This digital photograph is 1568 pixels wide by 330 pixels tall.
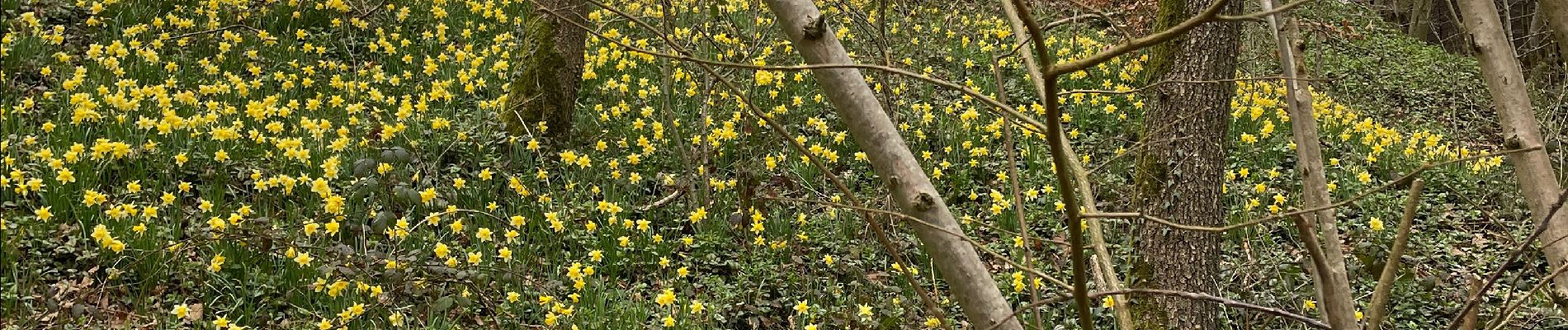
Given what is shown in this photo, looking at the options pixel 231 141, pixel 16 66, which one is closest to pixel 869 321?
pixel 231 141

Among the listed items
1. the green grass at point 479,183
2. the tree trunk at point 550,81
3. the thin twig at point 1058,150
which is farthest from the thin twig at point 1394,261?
the tree trunk at point 550,81

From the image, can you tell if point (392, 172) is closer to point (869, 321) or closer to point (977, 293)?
point (869, 321)

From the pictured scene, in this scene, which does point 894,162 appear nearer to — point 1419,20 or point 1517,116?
point 1517,116

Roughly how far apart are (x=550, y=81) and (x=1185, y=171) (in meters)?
3.19

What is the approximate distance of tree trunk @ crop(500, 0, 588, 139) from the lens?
217 inches

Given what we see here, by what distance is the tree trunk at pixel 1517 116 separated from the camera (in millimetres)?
1519

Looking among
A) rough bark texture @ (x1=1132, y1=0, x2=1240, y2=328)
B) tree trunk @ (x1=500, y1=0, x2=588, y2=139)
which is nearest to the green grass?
tree trunk @ (x1=500, y1=0, x2=588, y2=139)

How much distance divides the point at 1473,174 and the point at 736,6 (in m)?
5.21

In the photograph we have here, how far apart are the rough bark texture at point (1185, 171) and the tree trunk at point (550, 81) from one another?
2.93 metres

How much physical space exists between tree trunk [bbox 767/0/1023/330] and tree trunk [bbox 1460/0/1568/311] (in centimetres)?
86

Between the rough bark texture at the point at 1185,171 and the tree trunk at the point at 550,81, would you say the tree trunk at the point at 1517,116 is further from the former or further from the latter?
the tree trunk at the point at 550,81

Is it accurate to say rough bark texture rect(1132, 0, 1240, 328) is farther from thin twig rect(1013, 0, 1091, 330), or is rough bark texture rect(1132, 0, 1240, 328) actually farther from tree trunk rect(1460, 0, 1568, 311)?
A: thin twig rect(1013, 0, 1091, 330)

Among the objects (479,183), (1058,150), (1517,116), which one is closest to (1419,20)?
(479,183)

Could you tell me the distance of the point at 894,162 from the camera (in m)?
1.22
